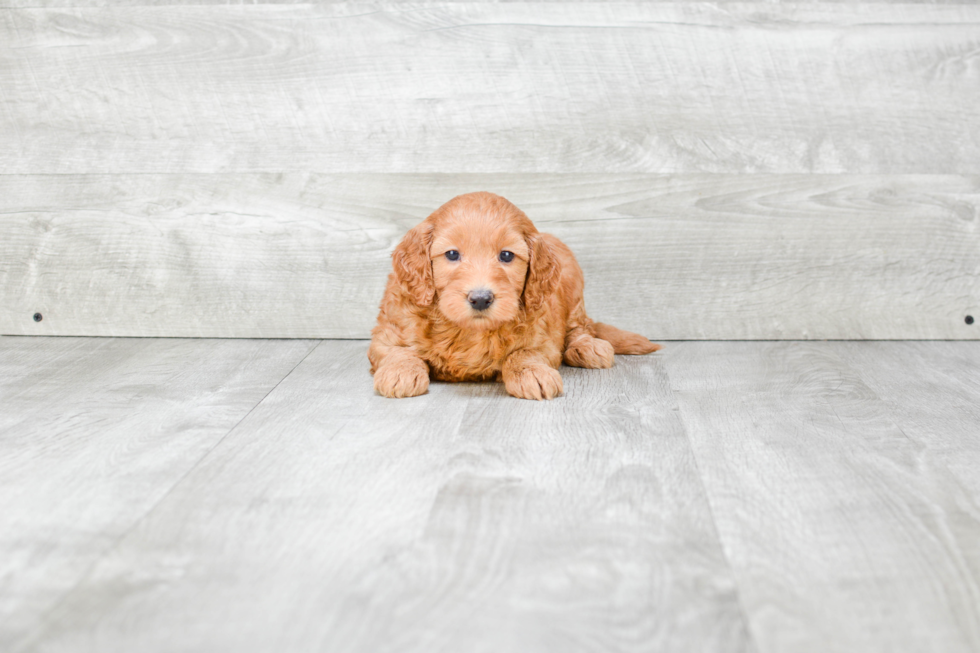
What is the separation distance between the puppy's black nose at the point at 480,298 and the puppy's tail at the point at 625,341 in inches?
29.0

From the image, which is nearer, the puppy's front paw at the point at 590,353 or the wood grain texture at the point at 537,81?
the puppy's front paw at the point at 590,353

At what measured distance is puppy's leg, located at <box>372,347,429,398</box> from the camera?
7.46 feet

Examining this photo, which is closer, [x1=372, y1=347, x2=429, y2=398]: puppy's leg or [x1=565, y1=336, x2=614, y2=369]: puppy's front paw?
[x1=372, y1=347, x2=429, y2=398]: puppy's leg

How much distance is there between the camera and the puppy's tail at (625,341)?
2805mm

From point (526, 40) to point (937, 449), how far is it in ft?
6.17

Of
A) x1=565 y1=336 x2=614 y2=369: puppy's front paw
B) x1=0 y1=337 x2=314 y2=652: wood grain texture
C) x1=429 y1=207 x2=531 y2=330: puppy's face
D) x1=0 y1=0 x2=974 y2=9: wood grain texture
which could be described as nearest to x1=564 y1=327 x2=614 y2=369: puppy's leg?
x1=565 y1=336 x2=614 y2=369: puppy's front paw

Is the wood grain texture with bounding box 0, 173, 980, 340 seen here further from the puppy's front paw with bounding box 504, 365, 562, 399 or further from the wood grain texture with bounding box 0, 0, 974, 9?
the puppy's front paw with bounding box 504, 365, 562, 399

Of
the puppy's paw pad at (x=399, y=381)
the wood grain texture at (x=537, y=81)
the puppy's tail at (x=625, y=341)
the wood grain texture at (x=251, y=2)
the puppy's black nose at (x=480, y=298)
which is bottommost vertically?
the puppy's tail at (x=625, y=341)

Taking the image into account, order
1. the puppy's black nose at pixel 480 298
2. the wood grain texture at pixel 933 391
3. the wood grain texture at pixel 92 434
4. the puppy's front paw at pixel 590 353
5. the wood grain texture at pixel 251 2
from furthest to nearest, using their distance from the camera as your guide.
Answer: the wood grain texture at pixel 251 2, the puppy's front paw at pixel 590 353, the puppy's black nose at pixel 480 298, the wood grain texture at pixel 933 391, the wood grain texture at pixel 92 434

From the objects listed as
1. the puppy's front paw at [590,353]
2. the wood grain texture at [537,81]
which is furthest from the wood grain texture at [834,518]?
the wood grain texture at [537,81]

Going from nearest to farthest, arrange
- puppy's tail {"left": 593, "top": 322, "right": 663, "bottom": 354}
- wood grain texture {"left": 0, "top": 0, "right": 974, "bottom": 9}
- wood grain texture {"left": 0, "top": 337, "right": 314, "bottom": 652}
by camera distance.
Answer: wood grain texture {"left": 0, "top": 337, "right": 314, "bottom": 652} → puppy's tail {"left": 593, "top": 322, "right": 663, "bottom": 354} → wood grain texture {"left": 0, "top": 0, "right": 974, "bottom": 9}

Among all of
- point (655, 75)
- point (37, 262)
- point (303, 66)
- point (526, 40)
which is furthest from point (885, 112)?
point (37, 262)

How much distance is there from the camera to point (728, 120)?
2.96 meters

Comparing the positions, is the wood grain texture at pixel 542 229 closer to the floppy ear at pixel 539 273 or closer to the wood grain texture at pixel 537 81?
the wood grain texture at pixel 537 81
